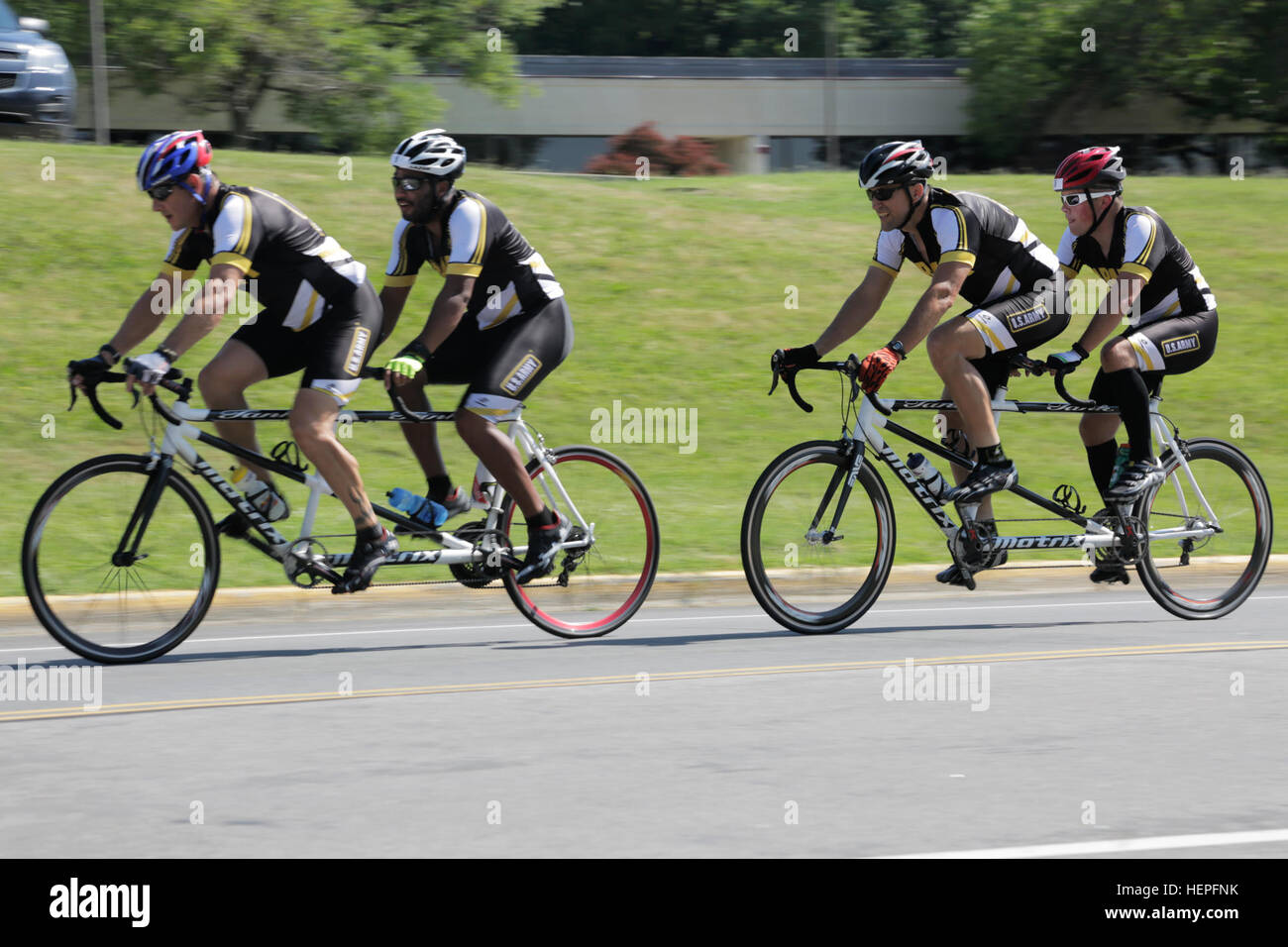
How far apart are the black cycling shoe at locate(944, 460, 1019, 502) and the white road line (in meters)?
3.80

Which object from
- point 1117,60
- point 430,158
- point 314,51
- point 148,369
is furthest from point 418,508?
point 1117,60

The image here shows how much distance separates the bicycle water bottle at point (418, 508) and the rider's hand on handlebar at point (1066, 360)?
309 cm

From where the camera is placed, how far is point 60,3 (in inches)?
1205

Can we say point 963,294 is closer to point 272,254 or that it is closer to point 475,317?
point 475,317

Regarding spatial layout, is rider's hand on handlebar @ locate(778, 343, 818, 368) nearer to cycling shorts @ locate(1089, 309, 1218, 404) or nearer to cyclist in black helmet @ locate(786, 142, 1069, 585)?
cyclist in black helmet @ locate(786, 142, 1069, 585)

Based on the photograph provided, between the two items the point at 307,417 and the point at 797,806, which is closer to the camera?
the point at 797,806

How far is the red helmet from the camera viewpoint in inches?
350

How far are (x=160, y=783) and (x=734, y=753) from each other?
1924 millimetres

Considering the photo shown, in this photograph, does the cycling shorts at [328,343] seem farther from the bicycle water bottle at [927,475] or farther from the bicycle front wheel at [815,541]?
the bicycle water bottle at [927,475]

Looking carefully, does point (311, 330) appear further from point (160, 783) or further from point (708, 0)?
point (708, 0)

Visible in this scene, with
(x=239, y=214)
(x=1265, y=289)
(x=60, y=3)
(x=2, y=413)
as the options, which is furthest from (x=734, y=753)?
(x=60, y=3)

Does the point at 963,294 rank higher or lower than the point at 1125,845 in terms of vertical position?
higher

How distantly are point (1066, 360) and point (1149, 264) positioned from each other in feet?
2.24

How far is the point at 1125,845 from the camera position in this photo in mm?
4957
